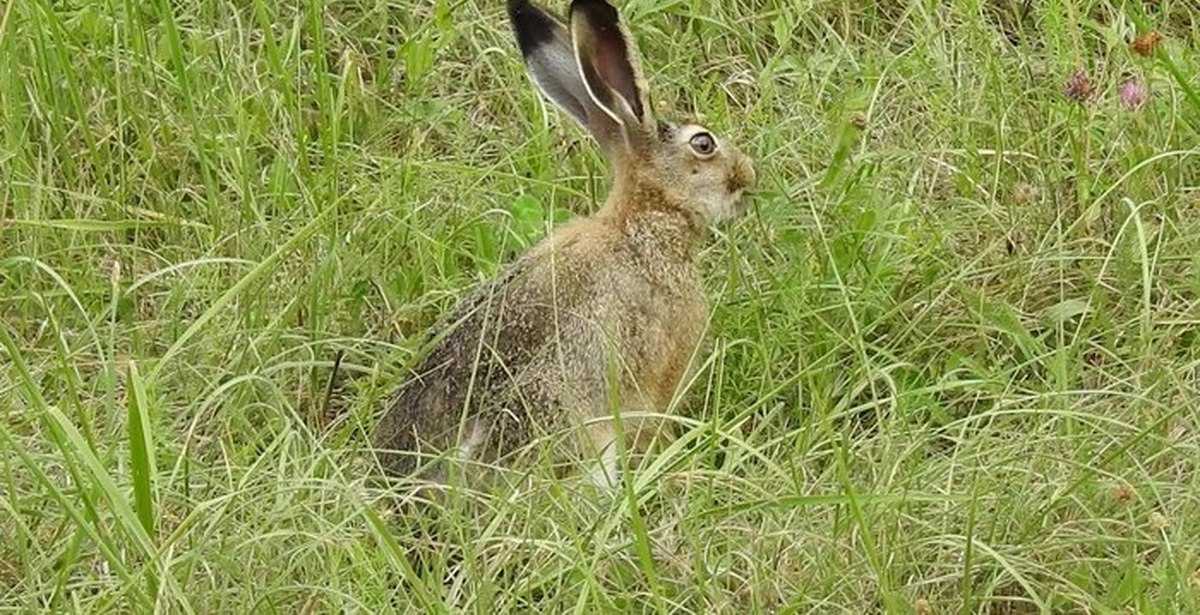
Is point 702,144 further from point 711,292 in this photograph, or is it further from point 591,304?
point 591,304

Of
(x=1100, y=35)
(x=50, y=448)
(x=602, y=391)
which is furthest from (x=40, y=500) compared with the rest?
(x=1100, y=35)

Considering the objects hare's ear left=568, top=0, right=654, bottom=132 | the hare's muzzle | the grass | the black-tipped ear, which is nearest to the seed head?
the grass

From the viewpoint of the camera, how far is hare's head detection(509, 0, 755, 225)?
558cm

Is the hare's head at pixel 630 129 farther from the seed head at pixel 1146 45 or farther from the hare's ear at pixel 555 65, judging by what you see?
the seed head at pixel 1146 45

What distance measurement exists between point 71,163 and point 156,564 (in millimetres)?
2207

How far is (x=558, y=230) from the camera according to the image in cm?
548

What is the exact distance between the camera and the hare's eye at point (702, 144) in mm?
5648

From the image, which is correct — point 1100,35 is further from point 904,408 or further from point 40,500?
point 40,500

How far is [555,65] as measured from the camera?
564 centimetres

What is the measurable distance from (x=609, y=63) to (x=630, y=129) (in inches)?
6.2

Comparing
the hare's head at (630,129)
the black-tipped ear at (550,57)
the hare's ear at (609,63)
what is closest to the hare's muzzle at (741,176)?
the hare's head at (630,129)

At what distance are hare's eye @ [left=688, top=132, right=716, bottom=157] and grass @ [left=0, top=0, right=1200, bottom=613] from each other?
20cm

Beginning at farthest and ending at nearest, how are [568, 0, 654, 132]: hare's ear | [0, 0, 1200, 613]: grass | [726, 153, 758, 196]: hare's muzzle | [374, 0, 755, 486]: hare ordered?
[726, 153, 758, 196]: hare's muzzle
[568, 0, 654, 132]: hare's ear
[374, 0, 755, 486]: hare
[0, 0, 1200, 613]: grass

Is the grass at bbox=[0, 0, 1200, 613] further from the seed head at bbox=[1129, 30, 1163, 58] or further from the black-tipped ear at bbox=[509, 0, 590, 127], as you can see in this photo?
the black-tipped ear at bbox=[509, 0, 590, 127]
